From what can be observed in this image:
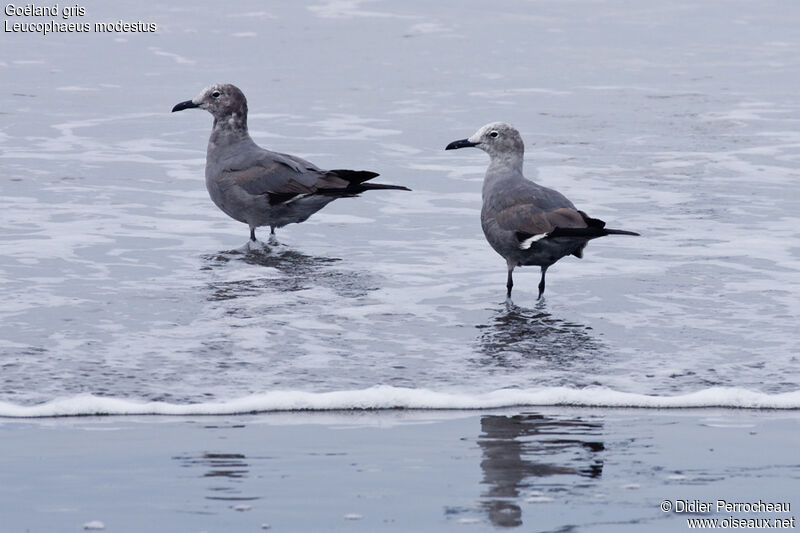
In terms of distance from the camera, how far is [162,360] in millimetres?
7738

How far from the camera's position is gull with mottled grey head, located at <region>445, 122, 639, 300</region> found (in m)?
9.34

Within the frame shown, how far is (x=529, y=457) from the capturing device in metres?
5.87

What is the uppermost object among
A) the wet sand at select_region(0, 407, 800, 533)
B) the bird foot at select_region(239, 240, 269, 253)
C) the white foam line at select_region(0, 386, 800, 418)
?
the bird foot at select_region(239, 240, 269, 253)

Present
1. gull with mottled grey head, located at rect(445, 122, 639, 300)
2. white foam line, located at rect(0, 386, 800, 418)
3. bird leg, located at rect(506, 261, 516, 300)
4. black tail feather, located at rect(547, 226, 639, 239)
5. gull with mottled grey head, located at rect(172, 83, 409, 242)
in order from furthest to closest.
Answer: gull with mottled grey head, located at rect(172, 83, 409, 242) < bird leg, located at rect(506, 261, 516, 300) < gull with mottled grey head, located at rect(445, 122, 639, 300) < black tail feather, located at rect(547, 226, 639, 239) < white foam line, located at rect(0, 386, 800, 418)

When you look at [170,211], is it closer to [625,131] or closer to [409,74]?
[625,131]

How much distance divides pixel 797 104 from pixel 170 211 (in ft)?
34.5

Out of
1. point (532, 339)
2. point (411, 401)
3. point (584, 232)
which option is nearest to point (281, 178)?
point (584, 232)

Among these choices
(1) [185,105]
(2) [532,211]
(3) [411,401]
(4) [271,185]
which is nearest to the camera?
(3) [411,401]

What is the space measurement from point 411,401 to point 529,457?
1.20 metres

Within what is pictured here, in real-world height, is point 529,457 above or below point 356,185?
below

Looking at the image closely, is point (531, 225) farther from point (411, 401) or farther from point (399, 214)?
point (399, 214)

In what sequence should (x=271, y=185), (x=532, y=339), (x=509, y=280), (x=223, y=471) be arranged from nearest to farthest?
1. (x=223, y=471)
2. (x=532, y=339)
3. (x=509, y=280)
4. (x=271, y=185)

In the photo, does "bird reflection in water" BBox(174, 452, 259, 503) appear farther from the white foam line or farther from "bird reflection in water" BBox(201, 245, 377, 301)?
"bird reflection in water" BBox(201, 245, 377, 301)

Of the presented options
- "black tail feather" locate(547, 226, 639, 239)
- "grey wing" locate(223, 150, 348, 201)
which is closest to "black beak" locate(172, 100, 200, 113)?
"grey wing" locate(223, 150, 348, 201)
